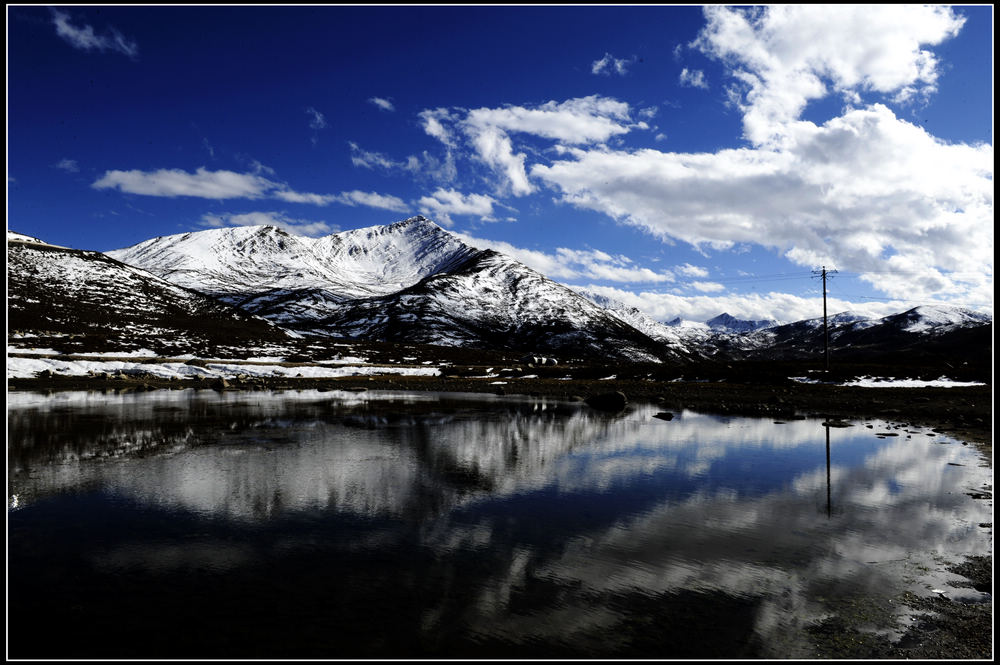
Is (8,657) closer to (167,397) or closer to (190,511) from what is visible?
(190,511)

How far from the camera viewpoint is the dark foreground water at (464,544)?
356 inches

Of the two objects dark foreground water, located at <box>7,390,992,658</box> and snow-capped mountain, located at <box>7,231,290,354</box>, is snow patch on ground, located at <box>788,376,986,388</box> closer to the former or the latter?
dark foreground water, located at <box>7,390,992,658</box>

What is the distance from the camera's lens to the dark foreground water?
356 inches

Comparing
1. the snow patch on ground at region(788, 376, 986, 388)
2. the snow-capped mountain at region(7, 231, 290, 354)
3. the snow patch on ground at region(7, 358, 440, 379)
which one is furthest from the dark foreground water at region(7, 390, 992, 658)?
the snow-capped mountain at region(7, 231, 290, 354)

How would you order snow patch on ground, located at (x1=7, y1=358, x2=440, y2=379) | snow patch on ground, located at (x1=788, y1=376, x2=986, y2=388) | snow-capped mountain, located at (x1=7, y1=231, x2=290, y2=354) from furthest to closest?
snow-capped mountain, located at (x1=7, y1=231, x2=290, y2=354) < snow patch on ground, located at (x1=7, y1=358, x2=440, y2=379) < snow patch on ground, located at (x1=788, y1=376, x2=986, y2=388)

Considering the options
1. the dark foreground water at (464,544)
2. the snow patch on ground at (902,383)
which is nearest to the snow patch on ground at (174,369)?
the dark foreground water at (464,544)

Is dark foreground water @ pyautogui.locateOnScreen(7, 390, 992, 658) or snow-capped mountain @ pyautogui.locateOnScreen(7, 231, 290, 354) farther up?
snow-capped mountain @ pyautogui.locateOnScreen(7, 231, 290, 354)

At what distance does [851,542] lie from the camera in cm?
1412

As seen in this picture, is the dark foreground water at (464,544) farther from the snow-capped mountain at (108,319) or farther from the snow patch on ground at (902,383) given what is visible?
the snow-capped mountain at (108,319)

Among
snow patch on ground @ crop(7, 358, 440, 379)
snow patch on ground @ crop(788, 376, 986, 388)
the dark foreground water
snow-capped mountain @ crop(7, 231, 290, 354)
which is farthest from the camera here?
snow-capped mountain @ crop(7, 231, 290, 354)

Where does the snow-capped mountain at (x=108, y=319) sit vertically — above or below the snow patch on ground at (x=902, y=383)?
above

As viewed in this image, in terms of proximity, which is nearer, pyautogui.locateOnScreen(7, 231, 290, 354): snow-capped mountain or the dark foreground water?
the dark foreground water

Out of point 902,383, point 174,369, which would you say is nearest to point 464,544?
point 902,383

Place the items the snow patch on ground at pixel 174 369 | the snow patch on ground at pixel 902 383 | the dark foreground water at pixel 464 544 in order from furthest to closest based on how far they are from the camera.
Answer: the snow patch on ground at pixel 174 369, the snow patch on ground at pixel 902 383, the dark foreground water at pixel 464 544
